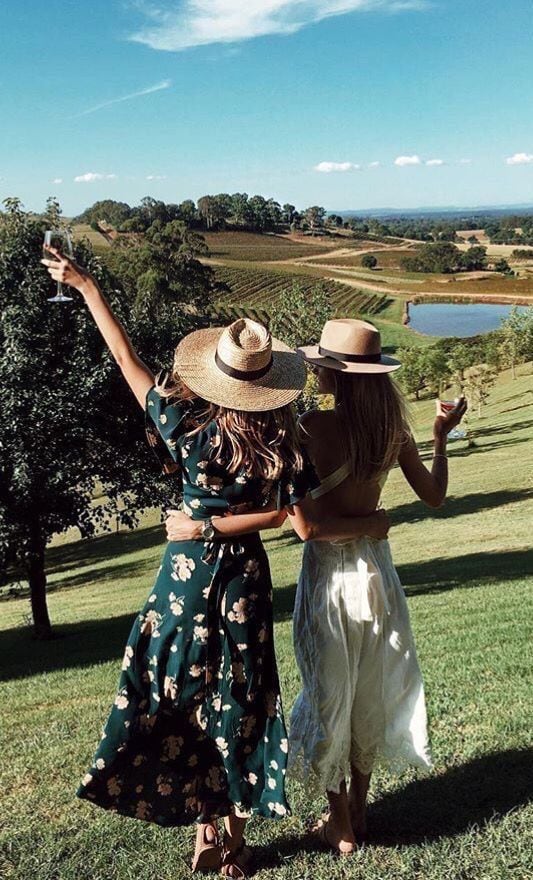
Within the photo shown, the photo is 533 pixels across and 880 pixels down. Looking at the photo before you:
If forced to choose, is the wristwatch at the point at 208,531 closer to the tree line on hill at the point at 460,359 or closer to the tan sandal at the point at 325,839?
the tan sandal at the point at 325,839

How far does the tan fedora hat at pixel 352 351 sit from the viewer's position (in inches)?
128

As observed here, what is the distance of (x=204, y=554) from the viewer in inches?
123

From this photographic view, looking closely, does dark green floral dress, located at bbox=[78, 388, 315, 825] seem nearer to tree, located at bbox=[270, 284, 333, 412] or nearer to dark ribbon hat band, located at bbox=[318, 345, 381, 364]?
dark ribbon hat band, located at bbox=[318, 345, 381, 364]

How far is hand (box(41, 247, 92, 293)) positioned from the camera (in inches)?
130

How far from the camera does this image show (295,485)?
3102mm

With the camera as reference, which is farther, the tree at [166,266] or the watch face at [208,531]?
the tree at [166,266]

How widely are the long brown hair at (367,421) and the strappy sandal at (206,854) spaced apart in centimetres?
160

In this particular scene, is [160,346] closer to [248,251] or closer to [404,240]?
[248,251]

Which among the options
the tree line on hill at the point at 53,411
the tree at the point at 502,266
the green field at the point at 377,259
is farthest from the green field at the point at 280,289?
the tree line on hill at the point at 53,411

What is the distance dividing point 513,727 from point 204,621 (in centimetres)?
229

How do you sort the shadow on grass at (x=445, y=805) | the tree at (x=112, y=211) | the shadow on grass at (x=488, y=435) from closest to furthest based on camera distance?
the shadow on grass at (x=445, y=805) < the shadow on grass at (x=488, y=435) < the tree at (x=112, y=211)

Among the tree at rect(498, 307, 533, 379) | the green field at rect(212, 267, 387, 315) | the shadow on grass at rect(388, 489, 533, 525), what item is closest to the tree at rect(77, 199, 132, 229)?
the green field at rect(212, 267, 387, 315)

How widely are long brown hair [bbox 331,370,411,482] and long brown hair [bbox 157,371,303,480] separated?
0.93ft

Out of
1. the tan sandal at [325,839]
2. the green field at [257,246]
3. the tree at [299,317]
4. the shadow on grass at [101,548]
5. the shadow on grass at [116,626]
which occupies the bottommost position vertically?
the shadow on grass at [101,548]
